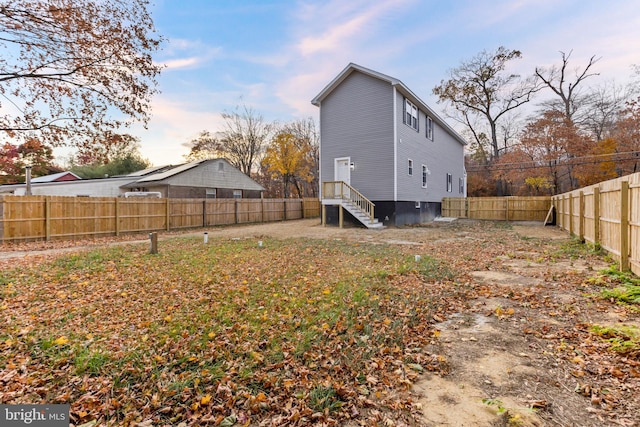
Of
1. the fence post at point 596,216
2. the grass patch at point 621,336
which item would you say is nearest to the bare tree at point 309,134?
the fence post at point 596,216

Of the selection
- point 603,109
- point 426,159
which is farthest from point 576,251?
point 603,109

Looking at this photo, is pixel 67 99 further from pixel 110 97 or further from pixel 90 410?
pixel 90 410

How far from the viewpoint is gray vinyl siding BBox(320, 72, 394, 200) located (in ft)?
49.6

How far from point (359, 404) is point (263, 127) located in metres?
36.3

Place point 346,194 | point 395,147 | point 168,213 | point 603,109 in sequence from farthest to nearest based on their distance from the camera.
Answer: point 603,109 < point 168,213 < point 346,194 < point 395,147

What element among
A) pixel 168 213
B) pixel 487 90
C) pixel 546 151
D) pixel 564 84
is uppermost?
pixel 487 90

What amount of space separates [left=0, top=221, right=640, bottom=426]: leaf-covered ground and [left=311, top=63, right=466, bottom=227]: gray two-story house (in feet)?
30.0

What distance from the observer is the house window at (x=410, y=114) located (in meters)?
16.1

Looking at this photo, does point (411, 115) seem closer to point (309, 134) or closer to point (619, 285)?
point (619, 285)

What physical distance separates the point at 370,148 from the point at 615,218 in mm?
10751

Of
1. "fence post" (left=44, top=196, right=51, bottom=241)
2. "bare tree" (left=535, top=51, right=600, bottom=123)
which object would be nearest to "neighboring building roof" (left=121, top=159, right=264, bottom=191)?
"fence post" (left=44, top=196, right=51, bottom=241)

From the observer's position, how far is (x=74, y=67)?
807 centimetres

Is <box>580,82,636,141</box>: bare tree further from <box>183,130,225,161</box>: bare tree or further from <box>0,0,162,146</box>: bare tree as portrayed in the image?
<box>183,130,225,161</box>: bare tree

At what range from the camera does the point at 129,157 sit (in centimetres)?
3647
